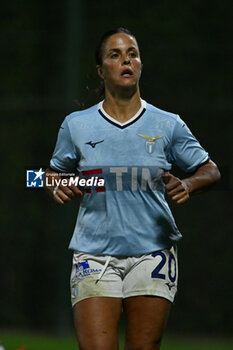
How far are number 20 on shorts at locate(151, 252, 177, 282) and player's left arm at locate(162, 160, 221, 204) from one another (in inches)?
13.2

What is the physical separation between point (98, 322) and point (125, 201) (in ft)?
2.05

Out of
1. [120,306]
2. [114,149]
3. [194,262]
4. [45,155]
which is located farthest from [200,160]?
[45,155]

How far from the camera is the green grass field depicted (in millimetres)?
8828

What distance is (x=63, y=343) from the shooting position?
933 cm

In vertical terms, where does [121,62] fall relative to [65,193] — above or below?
above

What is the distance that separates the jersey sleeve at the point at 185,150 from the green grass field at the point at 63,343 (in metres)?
4.09

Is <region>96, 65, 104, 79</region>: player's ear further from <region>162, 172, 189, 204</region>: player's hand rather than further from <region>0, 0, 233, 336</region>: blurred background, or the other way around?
<region>0, 0, 233, 336</region>: blurred background

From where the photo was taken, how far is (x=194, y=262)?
9445 mm

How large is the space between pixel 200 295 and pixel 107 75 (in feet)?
15.6

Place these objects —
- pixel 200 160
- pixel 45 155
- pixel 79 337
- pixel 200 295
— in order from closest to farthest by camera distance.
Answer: pixel 79 337, pixel 200 160, pixel 200 295, pixel 45 155

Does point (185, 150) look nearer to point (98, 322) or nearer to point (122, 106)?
point (122, 106)

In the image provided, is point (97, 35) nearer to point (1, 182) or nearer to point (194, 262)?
point (1, 182)

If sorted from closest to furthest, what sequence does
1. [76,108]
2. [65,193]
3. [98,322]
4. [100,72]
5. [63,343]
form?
[98,322], [65,193], [100,72], [63,343], [76,108]

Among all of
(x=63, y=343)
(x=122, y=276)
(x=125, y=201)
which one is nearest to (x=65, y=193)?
(x=125, y=201)
